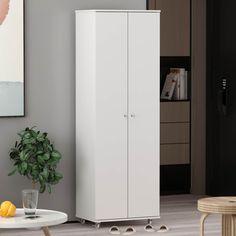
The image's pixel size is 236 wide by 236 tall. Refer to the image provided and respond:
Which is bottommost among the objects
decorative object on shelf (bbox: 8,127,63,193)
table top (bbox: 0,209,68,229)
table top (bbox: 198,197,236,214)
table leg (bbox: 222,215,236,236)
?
table leg (bbox: 222,215,236,236)

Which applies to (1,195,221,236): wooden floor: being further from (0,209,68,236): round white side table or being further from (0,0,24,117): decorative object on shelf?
(0,209,68,236): round white side table

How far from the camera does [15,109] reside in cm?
714

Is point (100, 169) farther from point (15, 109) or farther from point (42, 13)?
point (42, 13)

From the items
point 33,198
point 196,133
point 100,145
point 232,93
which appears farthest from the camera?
point 196,133

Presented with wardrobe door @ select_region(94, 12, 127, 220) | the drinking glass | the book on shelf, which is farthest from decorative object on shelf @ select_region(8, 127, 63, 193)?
the book on shelf

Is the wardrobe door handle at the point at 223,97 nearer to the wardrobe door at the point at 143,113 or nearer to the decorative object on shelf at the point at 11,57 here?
the wardrobe door at the point at 143,113

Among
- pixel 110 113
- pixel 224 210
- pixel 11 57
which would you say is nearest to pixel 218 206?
pixel 224 210

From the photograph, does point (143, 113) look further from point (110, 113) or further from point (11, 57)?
point (11, 57)

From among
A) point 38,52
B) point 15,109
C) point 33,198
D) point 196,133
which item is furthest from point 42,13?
point 196,133

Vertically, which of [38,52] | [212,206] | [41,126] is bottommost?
[212,206]

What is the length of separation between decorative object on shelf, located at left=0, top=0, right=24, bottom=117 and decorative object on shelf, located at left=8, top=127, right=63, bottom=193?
257 mm

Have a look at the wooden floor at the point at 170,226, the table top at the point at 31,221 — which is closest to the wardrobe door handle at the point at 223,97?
the wooden floor at the point at 170,226

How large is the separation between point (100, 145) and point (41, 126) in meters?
0.54

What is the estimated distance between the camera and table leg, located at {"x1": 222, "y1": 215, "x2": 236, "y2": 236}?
18.8 ft
